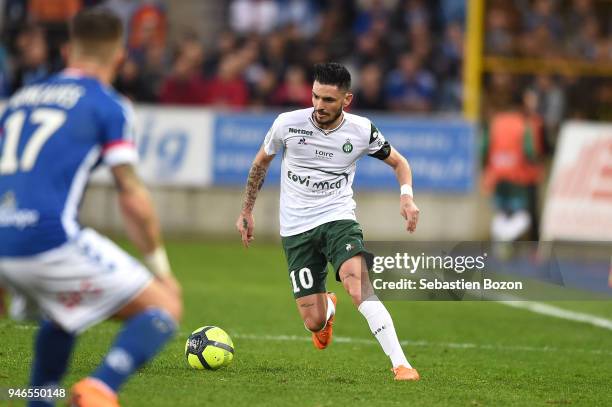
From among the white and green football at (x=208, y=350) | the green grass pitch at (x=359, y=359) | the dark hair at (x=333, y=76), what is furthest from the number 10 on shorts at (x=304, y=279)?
the dark hair at (x=333, y=76)

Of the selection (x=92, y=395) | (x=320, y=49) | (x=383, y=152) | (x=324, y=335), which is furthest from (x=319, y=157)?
(x=320, y=49)

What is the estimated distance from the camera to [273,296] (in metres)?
12.8

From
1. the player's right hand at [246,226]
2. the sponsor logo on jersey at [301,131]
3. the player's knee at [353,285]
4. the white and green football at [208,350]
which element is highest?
the sponsor logo on jersey at [301,131]

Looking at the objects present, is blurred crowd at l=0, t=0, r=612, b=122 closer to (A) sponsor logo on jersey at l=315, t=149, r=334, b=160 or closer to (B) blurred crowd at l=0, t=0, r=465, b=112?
(B) blurred crowd at l=0, t=0, r=465, b=112

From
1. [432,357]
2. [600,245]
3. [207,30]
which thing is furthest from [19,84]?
[432,357]

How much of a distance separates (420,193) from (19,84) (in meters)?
6.45

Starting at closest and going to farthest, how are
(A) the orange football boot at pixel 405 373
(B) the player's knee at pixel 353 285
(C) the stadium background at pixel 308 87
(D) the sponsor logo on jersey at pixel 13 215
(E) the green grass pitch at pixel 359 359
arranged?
(D) the sponsor logo on jersey at pixel 13 215 → (E) the green grass pitch at pixel 359 359 → (A) the orange football boot at pixel 405 373 → (B) the player's knee at pixel 353 285 → (C) the stadium background at pixel 308 87

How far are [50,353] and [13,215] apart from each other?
864 millimetres

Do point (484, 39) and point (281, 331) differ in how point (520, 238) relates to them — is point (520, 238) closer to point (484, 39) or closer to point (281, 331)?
point (484, 39)

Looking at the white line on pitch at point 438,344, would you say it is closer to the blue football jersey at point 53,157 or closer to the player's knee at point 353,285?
the player's knee at point 353,285

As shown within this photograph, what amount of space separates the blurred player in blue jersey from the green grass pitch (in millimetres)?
1255

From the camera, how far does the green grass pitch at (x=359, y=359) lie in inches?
271

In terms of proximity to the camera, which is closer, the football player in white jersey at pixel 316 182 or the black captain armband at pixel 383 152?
the football player in white jersey at pixel 316 182

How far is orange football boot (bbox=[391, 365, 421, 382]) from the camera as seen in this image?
24.7 feet
